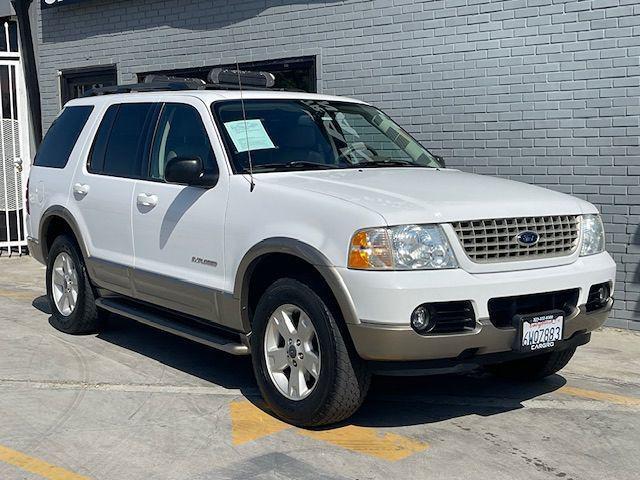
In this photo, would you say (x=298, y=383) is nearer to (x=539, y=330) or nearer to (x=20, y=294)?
(x=539, y=330)

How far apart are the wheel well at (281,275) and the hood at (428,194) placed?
1.39 feet

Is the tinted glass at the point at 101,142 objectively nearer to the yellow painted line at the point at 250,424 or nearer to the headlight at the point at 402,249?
the yellow painted line at the point at 250,424

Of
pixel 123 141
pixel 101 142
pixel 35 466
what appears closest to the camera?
pixel 35 466

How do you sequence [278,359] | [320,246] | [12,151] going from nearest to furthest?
[320,246], [278,359], [12,151]

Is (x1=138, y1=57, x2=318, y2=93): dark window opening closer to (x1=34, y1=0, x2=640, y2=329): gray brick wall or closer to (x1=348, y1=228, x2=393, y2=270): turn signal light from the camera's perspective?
(x1=34, y1=0, x2=640, y2=329): gray brick wall

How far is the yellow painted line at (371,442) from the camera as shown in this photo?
477 centimetres

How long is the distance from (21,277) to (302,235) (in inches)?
270

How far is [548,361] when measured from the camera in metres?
5.96

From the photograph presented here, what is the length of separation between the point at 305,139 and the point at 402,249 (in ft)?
5.28

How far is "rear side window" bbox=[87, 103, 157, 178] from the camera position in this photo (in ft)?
21.2

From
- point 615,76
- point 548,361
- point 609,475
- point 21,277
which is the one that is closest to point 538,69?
point 615,76

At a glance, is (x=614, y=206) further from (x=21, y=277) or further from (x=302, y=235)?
(x=21, y=277)

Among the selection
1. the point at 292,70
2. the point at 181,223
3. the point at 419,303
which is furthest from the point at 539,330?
the point at 292,70

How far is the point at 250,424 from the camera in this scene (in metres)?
5.23
